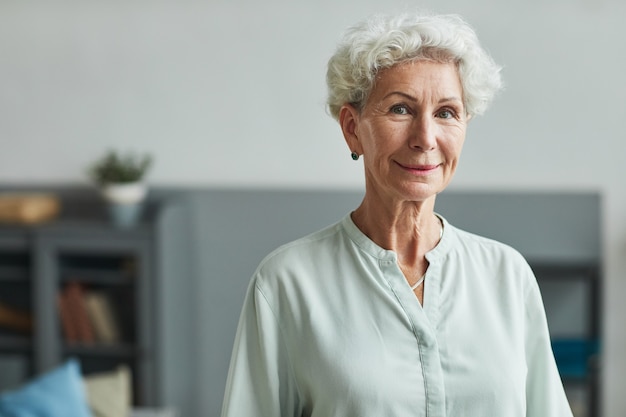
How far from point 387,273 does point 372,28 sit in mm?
311

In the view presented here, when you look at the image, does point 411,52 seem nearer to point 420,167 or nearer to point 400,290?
point 420,167

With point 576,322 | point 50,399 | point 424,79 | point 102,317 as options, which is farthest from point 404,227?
point 102,317

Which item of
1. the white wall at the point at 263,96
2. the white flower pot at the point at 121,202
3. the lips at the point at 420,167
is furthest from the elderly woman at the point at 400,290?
the white flower pot at the point at 121,202

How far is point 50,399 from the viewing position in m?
3.02

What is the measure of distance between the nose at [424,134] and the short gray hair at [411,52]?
0.23 ft

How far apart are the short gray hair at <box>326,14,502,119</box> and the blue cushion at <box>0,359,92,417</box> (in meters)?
2.30

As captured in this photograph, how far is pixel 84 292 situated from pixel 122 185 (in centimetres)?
54

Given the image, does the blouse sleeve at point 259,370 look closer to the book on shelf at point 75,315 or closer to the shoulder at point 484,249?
the shoulder at point 484,249

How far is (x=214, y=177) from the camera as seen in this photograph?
13.4ft

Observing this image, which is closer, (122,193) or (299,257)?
(299,257)

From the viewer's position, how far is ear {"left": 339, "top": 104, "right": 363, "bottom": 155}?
1075 mm

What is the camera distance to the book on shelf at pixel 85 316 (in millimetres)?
3918

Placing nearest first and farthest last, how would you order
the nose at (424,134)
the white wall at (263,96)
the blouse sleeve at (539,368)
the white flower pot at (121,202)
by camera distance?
the nose at (424,134), the blouse sleeve at (539,368), the white wall at (263,96), the white flower pot at (121,202)

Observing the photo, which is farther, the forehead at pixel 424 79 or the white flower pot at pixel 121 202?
the white flower pot at pixel 121 202
